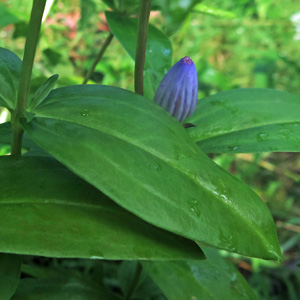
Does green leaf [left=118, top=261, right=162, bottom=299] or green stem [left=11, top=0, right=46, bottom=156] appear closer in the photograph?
green stem [left=11, top=0, right=46, bottom=156]

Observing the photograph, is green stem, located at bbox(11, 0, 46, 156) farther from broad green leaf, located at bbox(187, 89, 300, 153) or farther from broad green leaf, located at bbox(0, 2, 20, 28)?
broad green leaf, located at bbox(0, 2, 20, 28)

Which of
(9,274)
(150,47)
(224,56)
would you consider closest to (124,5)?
(150,47)

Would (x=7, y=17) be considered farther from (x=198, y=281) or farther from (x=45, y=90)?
(x=198, y=281)

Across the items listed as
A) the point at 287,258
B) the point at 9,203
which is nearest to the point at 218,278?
the point at 9,203

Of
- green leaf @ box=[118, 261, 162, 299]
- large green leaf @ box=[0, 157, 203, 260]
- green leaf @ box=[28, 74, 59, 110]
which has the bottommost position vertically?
green leaf @ box=[118, 261, 162, 299]

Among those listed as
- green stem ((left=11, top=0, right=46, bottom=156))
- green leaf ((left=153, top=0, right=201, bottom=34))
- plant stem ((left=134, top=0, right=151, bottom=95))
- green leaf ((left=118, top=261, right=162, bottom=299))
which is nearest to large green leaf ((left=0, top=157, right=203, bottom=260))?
green stem ((left=11, top=0, right=46, bottom=156))

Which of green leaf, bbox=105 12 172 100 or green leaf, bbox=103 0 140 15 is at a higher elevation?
green leaf, bbox=103 0 140 15

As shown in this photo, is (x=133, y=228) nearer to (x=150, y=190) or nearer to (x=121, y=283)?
(x=150, y=190)
